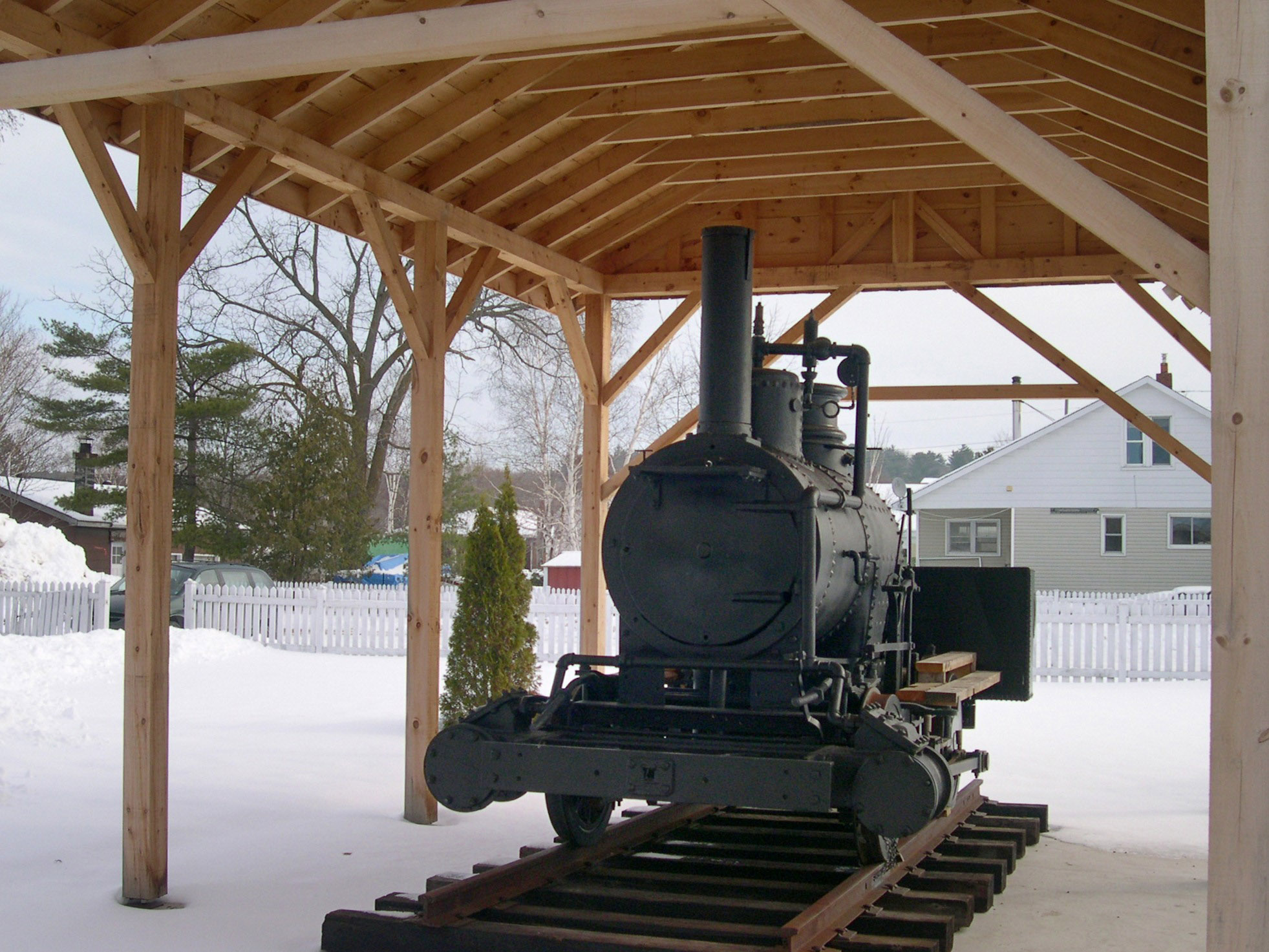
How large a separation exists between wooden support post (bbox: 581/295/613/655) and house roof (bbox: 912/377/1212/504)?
51.7 ft

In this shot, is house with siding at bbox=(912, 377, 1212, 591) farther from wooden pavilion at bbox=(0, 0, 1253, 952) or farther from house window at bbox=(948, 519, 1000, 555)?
wooden pavilion at bbox=(0, 0, 1253, 952)

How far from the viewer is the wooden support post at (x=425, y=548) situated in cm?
772

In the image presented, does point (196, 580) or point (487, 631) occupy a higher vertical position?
point (487, 631)

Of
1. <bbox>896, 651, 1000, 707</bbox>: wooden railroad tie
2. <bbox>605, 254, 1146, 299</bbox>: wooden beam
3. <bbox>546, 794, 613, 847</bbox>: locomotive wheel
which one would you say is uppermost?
<bbox>605, 254, 1146, 299</bbox>: wooden beam

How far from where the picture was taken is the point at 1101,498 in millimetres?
26266

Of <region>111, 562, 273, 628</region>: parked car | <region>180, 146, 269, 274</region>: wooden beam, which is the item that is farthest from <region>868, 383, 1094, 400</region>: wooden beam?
<region>111, 562, 273, 628</region>: parked car

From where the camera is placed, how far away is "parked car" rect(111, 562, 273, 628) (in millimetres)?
A: 19844

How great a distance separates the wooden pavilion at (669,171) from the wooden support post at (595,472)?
3 centimetres

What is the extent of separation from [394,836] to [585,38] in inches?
190

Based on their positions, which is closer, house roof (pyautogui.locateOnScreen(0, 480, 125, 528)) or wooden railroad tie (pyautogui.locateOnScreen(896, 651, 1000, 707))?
wooden railroad tie (pyautogui.locateOnScreen(896, 651, 1000, 707))

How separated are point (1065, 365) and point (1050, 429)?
17.8 meters

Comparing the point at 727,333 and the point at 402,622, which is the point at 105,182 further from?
the point at 402,622

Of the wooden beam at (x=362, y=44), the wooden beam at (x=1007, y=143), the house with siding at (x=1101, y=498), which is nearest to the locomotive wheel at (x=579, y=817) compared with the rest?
the wooden beam at (x=362, y=44)

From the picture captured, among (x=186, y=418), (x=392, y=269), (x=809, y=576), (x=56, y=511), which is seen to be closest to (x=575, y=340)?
(x=392, y=269)
